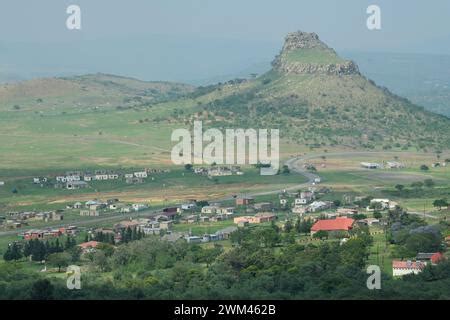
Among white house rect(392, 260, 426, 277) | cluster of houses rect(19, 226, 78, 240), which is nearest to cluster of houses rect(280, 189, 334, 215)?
cluster of houses rect(19, 226, 78, 240)

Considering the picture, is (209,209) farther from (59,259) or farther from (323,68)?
(323,68)

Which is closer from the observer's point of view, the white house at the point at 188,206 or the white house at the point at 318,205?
the white house at the point at 318,205

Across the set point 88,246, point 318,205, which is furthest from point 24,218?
point 318,205

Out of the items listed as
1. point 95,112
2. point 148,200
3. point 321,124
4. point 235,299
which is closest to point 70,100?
point 95,112

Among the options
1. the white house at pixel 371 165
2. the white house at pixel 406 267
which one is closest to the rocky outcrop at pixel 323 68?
the white house at pixel 371 165

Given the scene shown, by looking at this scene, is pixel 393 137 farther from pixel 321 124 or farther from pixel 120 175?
pixel 120 175

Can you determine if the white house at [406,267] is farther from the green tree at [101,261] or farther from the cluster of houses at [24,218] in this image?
the cluster of houses at [24,218]
